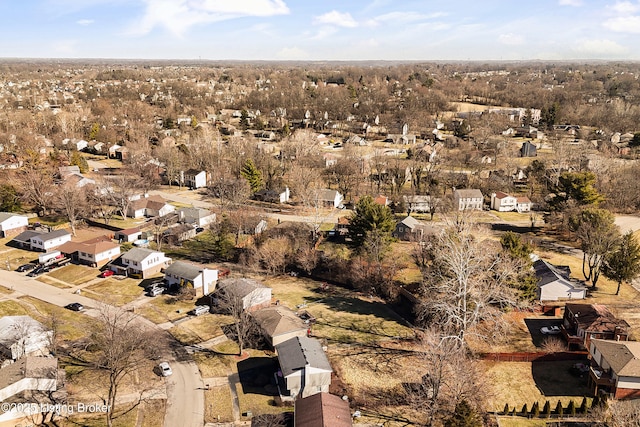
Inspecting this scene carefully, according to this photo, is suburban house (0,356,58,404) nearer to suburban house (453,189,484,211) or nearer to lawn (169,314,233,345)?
lawn (169,314,233,345)

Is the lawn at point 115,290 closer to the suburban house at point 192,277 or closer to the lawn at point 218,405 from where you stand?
the suburban house at point 192,277

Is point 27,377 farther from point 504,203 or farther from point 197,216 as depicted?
point 504,203

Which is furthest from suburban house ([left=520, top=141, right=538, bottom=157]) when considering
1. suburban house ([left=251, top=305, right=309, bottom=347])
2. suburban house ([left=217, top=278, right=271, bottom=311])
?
suburban house ([left=251, top=305, right=309, bottom=347])

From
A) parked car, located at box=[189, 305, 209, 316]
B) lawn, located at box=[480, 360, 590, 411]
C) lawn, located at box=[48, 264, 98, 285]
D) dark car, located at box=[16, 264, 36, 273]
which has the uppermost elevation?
dark car, located at box=[16, 264, 36, 273]

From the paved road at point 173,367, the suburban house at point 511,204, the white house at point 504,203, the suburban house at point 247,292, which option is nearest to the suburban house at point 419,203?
the white house at point 504,203

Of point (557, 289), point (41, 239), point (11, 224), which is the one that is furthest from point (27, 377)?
point (557, 289)
